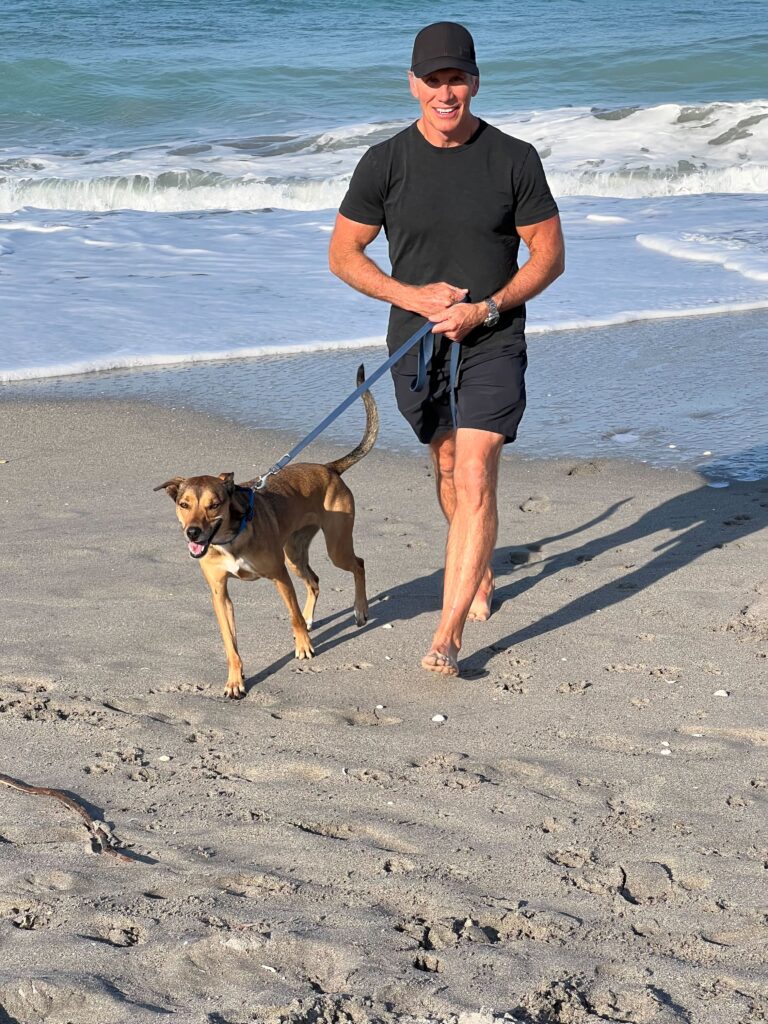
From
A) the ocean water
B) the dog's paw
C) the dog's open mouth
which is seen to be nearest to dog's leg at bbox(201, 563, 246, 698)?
the dog's paw

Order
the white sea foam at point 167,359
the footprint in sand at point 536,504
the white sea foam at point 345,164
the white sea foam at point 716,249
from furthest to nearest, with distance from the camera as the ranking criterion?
the white sea foam at point 345,164 < the white sea foam at point 716,249 < the white sea foam at point 167,359 < the footprint in sand at point 536,504

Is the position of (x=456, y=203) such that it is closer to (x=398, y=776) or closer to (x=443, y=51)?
(x=443, y=51)

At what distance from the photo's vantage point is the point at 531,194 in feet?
15.4

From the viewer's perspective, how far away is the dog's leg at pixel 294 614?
5.02m

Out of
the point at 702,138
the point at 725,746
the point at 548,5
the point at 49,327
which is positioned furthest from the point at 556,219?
the point at 548,5

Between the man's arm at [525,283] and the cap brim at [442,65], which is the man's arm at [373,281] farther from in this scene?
the cap brim at [442,65]

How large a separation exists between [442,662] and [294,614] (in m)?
0.64

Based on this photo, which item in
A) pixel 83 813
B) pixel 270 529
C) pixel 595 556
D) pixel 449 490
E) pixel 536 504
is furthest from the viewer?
pixel 536 504

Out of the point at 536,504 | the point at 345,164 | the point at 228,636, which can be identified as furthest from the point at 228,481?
the point at 345,164

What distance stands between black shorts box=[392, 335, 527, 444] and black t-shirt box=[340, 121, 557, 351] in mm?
84

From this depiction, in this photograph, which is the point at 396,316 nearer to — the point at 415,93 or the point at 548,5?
the point at 415,93

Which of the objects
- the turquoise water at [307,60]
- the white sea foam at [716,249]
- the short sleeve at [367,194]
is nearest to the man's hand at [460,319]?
the short sleeve at [367,194]

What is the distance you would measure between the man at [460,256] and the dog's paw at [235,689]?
724 mm

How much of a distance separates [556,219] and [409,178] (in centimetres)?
58
